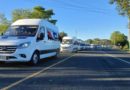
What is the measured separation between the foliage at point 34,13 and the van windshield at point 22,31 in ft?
193

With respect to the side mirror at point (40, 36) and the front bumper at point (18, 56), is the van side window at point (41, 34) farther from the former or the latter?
A: the front bumper at point (18, 56)

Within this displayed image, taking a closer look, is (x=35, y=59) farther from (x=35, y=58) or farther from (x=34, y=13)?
(x=34, y=13)

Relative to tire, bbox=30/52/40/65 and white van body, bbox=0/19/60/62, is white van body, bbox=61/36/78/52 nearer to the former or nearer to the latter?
white van body, bbox=0/19/60/62

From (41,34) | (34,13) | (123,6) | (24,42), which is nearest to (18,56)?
(24,42)

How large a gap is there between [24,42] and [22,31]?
205 centimetres

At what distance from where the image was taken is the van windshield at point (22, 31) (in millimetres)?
19547

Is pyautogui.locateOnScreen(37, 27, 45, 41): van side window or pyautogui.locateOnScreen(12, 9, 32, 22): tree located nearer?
pyautogui.locateOnScreen(37, 27, 45, 41): van side window

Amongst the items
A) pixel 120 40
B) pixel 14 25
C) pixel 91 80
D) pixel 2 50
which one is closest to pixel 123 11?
pixel 14 25

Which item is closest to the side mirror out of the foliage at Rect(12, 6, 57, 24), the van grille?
the van grille

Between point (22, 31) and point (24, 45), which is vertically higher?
point (22, 31)

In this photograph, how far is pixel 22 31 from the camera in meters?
19.8

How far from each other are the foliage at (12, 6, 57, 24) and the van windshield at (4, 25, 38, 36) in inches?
2319

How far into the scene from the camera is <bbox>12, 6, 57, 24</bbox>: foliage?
79.7 metres

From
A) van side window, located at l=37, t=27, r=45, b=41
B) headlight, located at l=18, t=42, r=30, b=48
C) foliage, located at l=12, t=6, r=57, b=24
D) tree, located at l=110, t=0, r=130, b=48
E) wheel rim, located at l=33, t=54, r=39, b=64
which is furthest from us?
foliage, located at l=12, t=6, r=57, b=24
